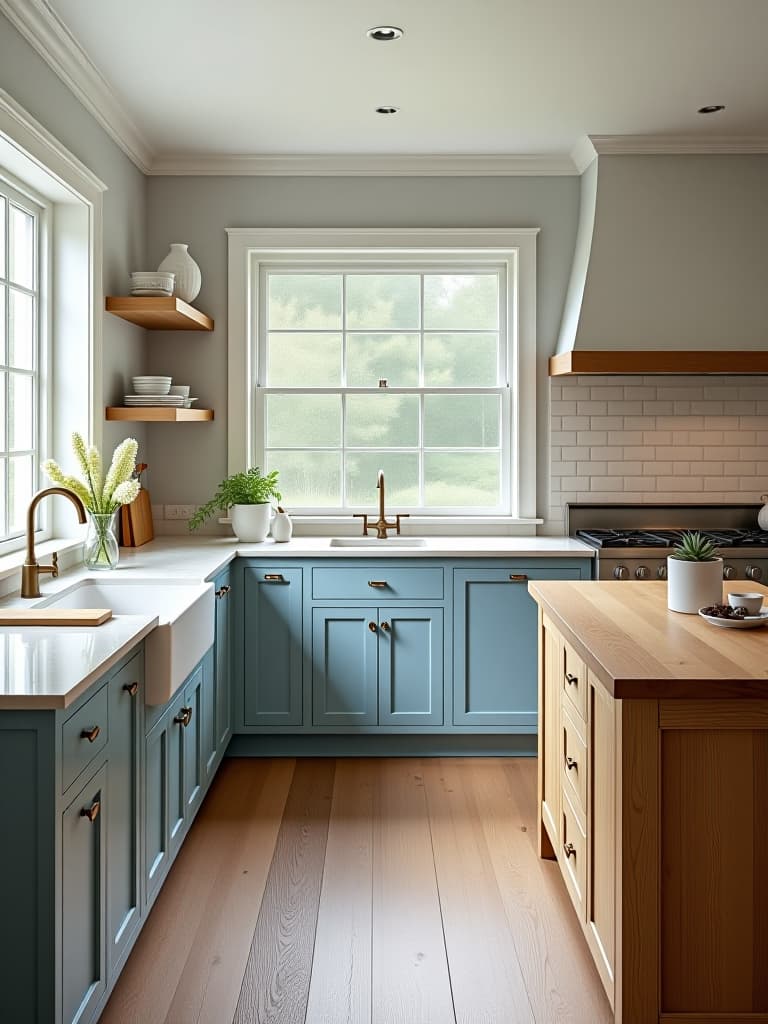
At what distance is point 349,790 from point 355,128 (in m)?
2.86

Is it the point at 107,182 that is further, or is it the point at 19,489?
the point at 107,182

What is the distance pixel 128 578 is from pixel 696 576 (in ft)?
6.42

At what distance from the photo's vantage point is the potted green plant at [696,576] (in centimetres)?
266

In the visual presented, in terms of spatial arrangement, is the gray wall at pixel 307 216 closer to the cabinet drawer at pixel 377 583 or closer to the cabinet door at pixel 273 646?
the cabinet door at pixel 273 646

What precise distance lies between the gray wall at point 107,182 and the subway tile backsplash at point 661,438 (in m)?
2.08

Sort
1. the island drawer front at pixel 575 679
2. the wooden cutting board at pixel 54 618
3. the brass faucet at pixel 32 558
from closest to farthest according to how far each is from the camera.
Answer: the island drawer front at pixel 575 679 < the wooden cutting board at pixel 54 618 < the brass faucet at pixel 32 558

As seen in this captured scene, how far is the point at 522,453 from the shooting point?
4.81 m

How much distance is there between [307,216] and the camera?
4.76 meters

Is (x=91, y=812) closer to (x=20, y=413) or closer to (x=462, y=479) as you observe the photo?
(x=20, y=413)

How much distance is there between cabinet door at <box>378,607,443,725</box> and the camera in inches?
167

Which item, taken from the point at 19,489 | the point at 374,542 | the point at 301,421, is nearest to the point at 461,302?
the point at 301,421

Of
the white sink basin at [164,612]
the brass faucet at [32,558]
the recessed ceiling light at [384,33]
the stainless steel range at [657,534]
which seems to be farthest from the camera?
the stainless steel range at [657,534]

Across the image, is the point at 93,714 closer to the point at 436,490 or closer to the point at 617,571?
the point at 617,571

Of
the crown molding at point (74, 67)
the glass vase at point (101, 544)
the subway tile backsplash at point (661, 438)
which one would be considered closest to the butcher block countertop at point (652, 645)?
the glass vase at point (101, 544)
